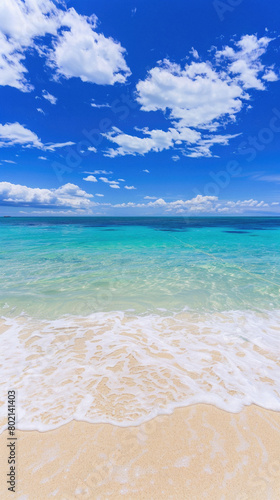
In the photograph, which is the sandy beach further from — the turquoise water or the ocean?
the turquoise water

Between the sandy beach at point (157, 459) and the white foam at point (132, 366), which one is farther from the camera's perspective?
the white foam at point (132, 366)

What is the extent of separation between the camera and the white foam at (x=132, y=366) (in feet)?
11.0

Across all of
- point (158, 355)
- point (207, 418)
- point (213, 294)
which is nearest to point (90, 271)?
point (213, 294)

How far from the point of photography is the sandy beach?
7.56 ft

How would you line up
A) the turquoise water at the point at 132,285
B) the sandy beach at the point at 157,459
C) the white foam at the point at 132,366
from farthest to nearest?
the turquoise water at the point at 132,285
the white foam at the point at 132,366
the sandy beach at the point at 157,459

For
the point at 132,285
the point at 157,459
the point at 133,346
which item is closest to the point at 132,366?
the point at 133,346

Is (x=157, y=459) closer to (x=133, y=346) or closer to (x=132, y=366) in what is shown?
(x=132, y=366)

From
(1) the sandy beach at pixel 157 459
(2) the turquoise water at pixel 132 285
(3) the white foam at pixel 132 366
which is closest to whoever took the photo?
(1) the sandy beach at pixel 157 459

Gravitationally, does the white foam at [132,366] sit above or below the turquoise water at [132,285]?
below

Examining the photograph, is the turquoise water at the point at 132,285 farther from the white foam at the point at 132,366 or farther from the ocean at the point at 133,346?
the white foam at the point at 132,366

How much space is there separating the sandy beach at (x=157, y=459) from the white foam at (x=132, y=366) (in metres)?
0.23

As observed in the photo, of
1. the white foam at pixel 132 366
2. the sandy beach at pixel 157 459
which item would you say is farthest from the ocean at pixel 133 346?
the sandy beach at pixel 157 459

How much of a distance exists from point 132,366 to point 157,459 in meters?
1.77

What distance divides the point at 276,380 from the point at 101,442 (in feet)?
10.9
